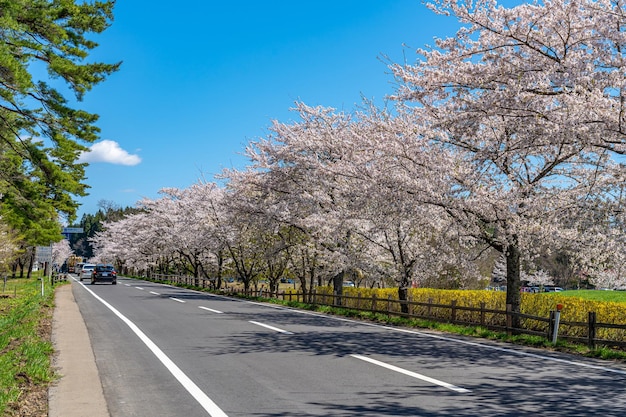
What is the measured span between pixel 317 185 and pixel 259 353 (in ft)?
53.8

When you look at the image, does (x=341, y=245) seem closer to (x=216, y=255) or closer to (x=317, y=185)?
(x=317, y=185)

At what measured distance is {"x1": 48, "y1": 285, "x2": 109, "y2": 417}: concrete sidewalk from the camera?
6062mm

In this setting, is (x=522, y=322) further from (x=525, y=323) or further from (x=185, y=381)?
(x=185, y=381)

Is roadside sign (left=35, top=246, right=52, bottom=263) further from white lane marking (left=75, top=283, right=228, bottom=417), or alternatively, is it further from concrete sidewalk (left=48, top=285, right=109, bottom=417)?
white lane marking (left=75, top=283, right=228, bottom=417)

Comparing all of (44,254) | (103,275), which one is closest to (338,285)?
(44,254)

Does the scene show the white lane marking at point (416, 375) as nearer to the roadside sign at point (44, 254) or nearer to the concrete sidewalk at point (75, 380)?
the concrete sidewalk at point (75, 380)

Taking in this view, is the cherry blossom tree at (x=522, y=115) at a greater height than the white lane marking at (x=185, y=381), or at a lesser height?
greater

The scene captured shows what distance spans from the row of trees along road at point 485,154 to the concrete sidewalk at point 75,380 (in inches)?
357

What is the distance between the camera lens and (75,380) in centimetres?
759

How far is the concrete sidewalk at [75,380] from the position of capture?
6062 millimetres

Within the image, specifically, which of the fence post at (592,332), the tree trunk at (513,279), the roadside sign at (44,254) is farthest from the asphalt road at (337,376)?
the roadside sign at (44,254)

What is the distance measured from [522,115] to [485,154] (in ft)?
4.46

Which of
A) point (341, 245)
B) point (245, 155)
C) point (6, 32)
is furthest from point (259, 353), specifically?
point (245, 155)

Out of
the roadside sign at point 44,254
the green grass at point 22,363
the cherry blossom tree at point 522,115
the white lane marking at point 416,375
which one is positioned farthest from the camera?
the roadside sign at point 44,254
